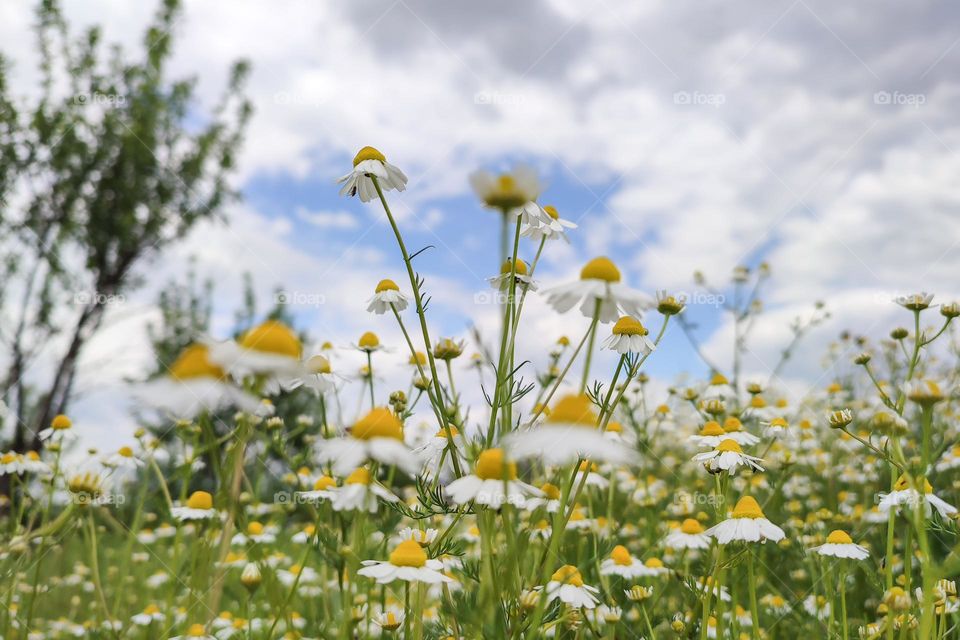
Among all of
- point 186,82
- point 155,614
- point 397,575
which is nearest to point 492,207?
point 397,575

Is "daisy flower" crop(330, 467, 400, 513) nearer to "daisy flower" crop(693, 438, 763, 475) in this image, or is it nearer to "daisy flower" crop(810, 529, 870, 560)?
"daisy flower" crop(693, 438, 763, 475)

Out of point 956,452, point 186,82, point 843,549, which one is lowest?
point 843,549

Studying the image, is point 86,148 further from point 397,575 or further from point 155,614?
point 397,575

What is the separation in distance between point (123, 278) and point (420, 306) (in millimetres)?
11697

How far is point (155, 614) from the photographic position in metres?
2.61

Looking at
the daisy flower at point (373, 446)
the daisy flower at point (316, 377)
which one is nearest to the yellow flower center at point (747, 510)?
the daisy flower at point (373, 446)

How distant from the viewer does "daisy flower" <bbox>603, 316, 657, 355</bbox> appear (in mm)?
1457

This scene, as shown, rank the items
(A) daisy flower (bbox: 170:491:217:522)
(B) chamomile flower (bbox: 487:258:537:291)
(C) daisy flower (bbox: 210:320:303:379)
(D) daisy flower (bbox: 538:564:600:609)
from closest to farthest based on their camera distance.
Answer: (C) daisy flower (bbox: 210:320:303:379) < (D) daisy flower (bbox: 538:564:600:609) < (B) chamomile flower (bbox: 487:258:537:291) < (A) daisy flower (bbox: 170:491:217:522)

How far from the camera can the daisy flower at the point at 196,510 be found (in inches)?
82.3

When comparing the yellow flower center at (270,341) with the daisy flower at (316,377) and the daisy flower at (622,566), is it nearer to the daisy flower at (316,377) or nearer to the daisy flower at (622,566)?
the daisy flower at (316,377)

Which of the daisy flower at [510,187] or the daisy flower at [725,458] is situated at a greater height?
the daisy flower at [510,187]

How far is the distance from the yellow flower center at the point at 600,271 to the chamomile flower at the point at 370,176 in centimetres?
65

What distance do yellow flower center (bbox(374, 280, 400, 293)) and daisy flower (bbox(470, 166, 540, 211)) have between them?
2.42ft

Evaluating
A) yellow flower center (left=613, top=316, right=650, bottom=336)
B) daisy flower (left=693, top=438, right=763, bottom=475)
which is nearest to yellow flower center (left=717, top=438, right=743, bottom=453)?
daisy flower (left=693, top=438, right=763, bottom=475)
